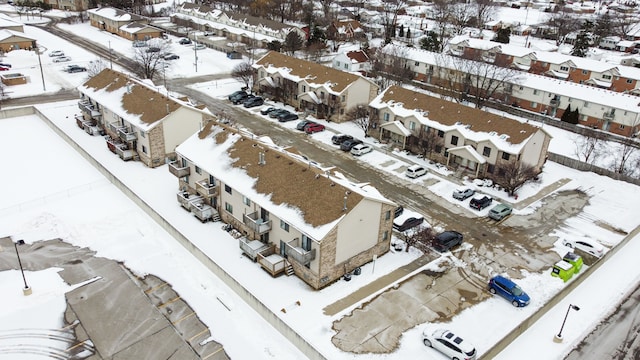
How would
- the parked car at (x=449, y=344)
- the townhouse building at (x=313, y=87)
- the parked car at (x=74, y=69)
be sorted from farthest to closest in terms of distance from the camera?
the parked car at (x=74, y=69) → the townhouse building at (x=313, y=87) → the parked car at (x=449, y=344)

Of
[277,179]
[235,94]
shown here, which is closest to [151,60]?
[235,94]

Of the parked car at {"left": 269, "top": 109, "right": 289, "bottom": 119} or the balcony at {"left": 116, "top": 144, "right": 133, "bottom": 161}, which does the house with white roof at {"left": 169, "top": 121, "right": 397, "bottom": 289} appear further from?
the parked car at {"left": 269, "top": 109, "right": 289, "bottom": 119}

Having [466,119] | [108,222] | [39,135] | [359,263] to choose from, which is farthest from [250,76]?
[359,263]

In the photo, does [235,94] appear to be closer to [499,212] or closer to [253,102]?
[253,102]

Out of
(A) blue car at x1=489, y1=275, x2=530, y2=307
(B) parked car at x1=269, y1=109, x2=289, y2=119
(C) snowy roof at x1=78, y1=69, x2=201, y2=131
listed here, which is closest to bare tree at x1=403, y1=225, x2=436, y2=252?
(A) blue car at x1=489, y1=275, x2=530, y2=307

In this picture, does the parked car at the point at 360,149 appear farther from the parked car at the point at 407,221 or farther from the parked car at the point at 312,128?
the parked car at the point at 407,221

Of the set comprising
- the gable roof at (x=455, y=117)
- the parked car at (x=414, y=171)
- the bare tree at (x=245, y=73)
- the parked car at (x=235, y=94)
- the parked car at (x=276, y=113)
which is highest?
the gable roof at (x=455, y=117)

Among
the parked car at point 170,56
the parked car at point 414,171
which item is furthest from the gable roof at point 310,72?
the parked car at point 170,56

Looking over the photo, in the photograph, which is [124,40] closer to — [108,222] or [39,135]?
[39,135]
